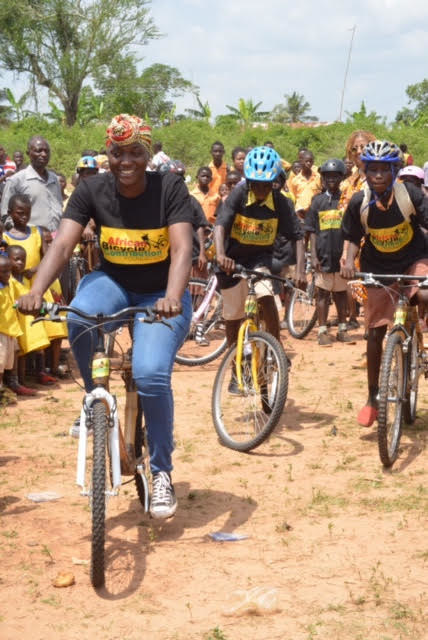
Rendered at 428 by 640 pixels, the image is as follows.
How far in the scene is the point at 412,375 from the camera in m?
6.89

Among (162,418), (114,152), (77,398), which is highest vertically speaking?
(114,152)

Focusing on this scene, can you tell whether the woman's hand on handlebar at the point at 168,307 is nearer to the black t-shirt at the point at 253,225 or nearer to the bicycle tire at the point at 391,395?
the bicycle tire at the point at 391,395

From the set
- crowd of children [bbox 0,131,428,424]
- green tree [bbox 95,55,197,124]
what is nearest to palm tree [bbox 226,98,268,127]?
green tree [bbox 95,55,197,124]

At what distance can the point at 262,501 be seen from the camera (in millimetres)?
5785

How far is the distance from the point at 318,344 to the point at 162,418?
7.00m

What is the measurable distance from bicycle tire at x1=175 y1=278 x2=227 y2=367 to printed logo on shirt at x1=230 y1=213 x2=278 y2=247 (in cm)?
283

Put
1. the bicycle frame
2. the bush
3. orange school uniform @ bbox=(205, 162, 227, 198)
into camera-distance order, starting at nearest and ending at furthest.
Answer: the bicycle frame → orange school uniform @ bbox=(205, 162, 227, 198) → the bush

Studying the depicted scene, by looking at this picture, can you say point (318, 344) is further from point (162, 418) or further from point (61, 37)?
point (61, 37)

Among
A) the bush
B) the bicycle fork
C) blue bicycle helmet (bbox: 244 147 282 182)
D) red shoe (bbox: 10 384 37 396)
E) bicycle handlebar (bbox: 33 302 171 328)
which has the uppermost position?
the bush

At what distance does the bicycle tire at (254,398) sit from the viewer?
6.66 metres

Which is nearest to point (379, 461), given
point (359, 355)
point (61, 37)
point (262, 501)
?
point (262, 501)

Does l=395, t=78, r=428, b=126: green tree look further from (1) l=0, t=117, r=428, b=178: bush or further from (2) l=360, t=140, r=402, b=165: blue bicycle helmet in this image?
(2) l=360, t=140, r=402, b=165: blue bicycle helmet

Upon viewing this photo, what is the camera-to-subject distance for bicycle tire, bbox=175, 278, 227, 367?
34.1 ft

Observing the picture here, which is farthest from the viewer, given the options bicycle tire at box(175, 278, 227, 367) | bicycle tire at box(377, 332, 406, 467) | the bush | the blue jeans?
the bush
